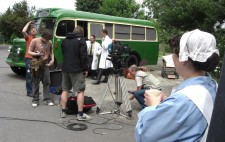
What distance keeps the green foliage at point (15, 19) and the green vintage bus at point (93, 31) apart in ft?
90.1

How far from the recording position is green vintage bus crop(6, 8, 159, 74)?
11328mm

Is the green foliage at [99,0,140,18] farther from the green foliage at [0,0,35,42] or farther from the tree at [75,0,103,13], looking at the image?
the green foliage at [0,0,35,42]

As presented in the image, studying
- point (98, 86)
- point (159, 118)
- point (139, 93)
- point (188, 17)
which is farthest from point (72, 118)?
point (188, 17)

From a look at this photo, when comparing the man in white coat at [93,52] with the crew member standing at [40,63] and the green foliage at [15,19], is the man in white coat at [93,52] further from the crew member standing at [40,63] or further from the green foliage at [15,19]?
the green foliage at [15,19]

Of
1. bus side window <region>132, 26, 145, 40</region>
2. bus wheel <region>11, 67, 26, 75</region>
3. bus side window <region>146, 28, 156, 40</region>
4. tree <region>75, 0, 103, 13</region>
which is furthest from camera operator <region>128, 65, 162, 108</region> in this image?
tree <region>75, 0, 103, 13</region>

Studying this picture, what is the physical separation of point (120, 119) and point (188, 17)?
8.53 meters

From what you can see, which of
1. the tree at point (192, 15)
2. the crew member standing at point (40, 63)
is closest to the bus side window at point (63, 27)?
the tree at point (192, 15)

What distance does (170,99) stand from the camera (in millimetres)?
1705

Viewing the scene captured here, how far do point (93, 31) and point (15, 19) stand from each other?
101 feet

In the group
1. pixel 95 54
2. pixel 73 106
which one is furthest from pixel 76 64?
pixel 95 54

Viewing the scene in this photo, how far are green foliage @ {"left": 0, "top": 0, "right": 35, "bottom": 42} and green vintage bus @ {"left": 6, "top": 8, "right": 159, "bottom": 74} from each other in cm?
2747

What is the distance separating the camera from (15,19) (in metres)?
40.8

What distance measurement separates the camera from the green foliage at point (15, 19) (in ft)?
133

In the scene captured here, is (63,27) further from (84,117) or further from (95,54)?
(84,117)
